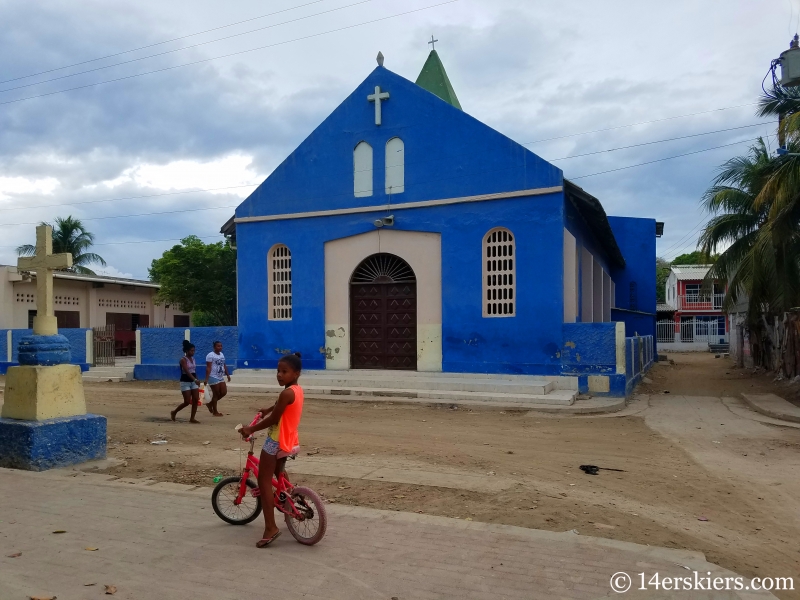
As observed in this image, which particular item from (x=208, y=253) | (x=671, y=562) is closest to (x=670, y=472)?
(x=671, y=562)

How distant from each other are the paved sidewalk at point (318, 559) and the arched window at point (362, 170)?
1239 cm

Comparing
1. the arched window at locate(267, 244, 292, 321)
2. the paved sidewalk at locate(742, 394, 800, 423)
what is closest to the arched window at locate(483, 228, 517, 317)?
the paved sidewalk at locate(742, 394, 800, 423)

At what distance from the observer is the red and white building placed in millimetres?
45188

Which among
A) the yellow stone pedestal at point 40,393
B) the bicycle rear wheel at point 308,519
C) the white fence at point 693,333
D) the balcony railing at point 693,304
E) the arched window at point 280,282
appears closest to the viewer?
the bicycle rear wheel at point 308,519

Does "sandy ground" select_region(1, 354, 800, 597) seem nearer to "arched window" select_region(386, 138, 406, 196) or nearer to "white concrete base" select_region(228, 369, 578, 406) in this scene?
"white concrete base" select_region(228, 369, 578, 406)

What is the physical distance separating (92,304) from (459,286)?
2309 cm

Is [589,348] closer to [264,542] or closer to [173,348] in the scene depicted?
[264,542]

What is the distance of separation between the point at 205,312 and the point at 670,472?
30.1m

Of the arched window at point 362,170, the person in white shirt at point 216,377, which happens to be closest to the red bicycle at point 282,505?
the person in white shirt at point 216,377

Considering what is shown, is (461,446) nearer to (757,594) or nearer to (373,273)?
(757,594)

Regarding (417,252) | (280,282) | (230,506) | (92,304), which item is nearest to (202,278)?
(92,304)

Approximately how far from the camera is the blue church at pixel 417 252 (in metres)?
15.3

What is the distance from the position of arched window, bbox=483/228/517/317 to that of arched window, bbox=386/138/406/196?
2691 millimetres

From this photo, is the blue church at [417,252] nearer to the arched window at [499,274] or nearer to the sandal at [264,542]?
the arched window at [499,274]
